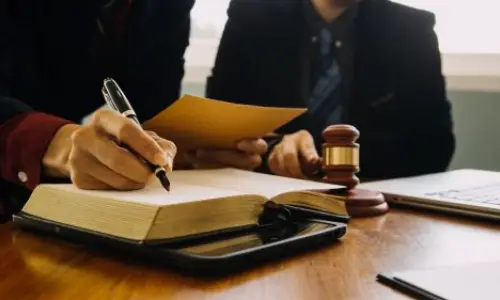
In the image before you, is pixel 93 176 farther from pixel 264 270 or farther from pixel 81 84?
pixel 81 84

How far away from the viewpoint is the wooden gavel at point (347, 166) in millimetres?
759

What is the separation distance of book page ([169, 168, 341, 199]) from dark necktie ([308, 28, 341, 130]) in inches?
35.2

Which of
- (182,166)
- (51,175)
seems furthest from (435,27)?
(51,175)

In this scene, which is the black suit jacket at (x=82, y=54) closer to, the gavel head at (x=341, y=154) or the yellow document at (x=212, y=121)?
the yellow document at (x=212, y=121)

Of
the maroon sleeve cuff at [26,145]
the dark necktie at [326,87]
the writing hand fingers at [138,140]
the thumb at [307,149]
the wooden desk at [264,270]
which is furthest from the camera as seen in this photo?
the dark necktie at [326,87]

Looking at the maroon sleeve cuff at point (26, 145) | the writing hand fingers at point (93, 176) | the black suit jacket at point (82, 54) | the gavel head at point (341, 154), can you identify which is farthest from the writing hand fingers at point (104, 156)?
the black suit jacket at point (82, 54)

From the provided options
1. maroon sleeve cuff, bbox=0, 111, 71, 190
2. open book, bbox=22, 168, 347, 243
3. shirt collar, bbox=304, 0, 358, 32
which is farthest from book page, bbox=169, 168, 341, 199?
shirt collar, bbox=304, 0, 358, 32

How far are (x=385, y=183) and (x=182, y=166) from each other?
31 cm

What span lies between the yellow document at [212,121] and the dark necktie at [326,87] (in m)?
0.81

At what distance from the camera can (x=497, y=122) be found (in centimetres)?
188

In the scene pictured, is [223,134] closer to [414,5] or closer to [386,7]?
[386,7]

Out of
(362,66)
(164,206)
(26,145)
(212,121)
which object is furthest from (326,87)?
(164,206)

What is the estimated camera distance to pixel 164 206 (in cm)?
52

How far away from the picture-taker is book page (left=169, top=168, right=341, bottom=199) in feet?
2.31
